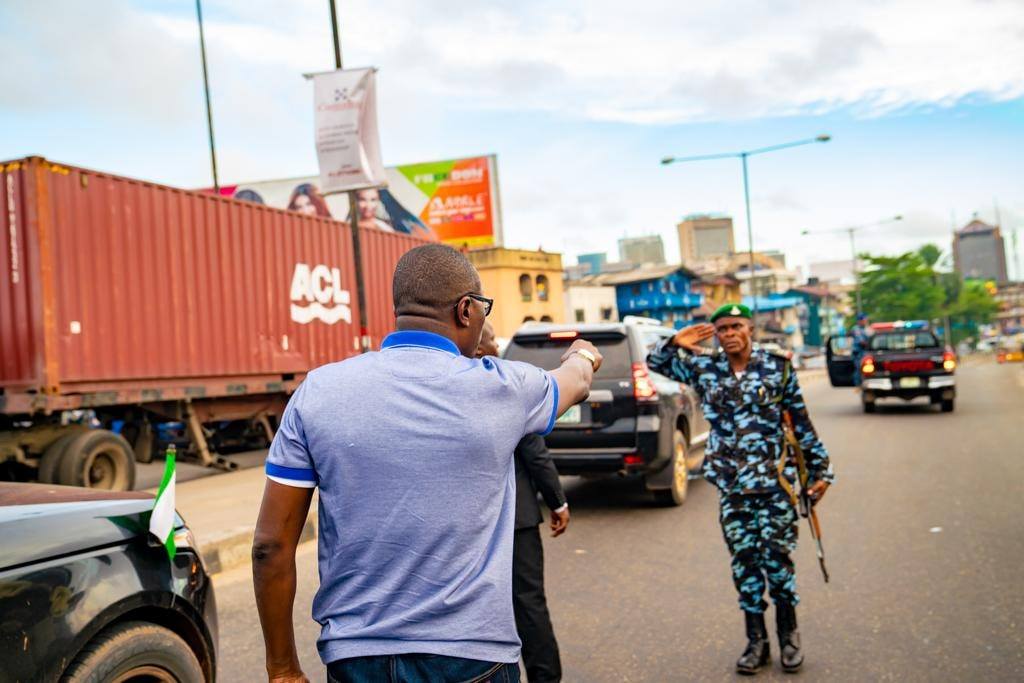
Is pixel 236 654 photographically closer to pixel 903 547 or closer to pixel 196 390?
pixel 903 547

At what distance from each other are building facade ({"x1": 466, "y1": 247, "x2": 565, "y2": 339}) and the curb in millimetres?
34338

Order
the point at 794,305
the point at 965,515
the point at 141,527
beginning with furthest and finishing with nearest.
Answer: the point at 794,305
the point at 965,515
the point at 141,527

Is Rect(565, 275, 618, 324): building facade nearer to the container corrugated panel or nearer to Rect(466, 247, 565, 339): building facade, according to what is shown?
Rect(466, 247, 565, 339): building facade

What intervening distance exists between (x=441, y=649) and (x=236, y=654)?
3.37 meters

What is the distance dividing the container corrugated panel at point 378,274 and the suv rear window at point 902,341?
9.58 meters

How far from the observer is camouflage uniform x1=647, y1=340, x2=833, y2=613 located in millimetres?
4246

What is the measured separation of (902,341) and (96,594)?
60.9 ft

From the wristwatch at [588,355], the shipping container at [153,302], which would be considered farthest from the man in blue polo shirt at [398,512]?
the shipping container at [153,302]

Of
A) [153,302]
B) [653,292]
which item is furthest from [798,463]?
[653,292]

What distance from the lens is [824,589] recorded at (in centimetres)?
555

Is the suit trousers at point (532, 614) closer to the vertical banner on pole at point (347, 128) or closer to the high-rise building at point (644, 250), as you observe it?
the vertical banner on pole at point (347, 128)

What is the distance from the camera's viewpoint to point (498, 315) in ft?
143

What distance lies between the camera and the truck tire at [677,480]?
27.6 ft

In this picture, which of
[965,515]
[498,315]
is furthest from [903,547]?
[498,315]
